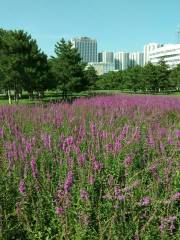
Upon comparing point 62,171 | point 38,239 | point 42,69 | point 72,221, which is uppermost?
point 42,69

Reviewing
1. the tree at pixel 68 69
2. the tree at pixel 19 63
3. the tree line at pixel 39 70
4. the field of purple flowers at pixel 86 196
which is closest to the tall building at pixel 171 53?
the tree line at pixel 39 70

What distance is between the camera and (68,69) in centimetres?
4088

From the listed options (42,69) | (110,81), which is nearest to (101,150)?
(42,69)

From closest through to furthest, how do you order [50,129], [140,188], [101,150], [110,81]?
[140,188] < [101,150] < [50,129] < [110,81]

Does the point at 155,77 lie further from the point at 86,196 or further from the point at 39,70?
the point at 86,196

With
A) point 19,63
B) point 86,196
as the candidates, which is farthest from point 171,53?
point 86,196

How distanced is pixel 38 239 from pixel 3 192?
0.74 m

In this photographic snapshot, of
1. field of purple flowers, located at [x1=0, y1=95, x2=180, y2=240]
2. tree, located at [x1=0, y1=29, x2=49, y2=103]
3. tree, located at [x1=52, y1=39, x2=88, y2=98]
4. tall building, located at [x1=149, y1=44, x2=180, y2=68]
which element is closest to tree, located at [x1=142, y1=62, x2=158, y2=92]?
tree, located at [x1=52, y1=39, x2=88, y2=98]

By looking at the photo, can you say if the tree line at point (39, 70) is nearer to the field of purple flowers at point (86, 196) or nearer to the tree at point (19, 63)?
the tree at point (19, 63)

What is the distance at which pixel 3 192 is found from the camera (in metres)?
3.97

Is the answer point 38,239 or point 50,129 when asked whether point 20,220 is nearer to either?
point 38,239

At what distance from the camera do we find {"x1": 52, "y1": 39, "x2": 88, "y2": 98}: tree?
40.6 m

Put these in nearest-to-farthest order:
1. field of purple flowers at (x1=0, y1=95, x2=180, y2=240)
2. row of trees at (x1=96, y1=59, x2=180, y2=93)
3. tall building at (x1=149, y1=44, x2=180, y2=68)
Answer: field of purple flowers at (x1=0, y1=95, x2=180, y2=240) < row of trees at (x1=96, y1=59, x2=180, y2=93) < tall building at (x1=149, y1=44, x2=180, y2=68)

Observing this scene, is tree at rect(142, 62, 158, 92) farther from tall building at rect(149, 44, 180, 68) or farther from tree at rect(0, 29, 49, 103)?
tall building at rect(149, 44, 180, 68)
